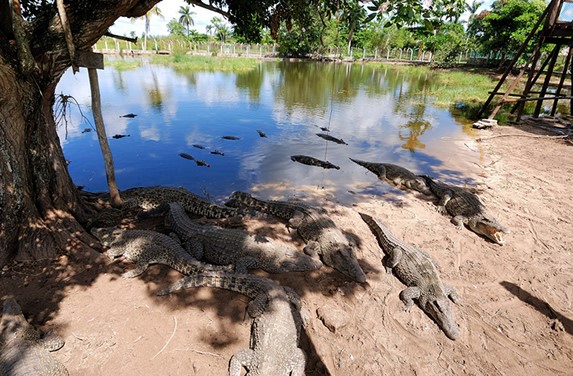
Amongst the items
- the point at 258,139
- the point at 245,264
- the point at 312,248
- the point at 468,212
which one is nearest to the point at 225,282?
the point at 245,264

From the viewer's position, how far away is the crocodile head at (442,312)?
407 centimetres

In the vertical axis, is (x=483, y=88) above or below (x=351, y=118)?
above

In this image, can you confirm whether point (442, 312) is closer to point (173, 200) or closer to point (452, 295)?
point (452, 295)

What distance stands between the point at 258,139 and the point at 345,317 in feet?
31.9

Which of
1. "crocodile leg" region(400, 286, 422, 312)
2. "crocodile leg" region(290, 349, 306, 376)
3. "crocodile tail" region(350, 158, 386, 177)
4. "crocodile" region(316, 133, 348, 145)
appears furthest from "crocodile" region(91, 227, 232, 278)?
"crocodile" region(316, 133, 348, 145)

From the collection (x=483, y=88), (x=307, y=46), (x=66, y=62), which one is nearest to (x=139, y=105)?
(x=66, y=62)

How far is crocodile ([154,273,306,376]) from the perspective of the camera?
328 cm

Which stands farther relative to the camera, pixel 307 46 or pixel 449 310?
pixel 307 46

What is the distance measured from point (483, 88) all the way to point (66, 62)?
99.6ft

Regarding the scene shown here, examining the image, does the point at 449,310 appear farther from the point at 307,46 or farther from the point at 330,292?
the point at 307,46

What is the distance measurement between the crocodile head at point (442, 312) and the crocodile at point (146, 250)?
3.00 metres

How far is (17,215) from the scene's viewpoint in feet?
14.5

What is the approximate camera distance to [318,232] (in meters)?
5.81

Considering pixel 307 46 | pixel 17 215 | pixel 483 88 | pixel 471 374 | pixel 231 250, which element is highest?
pixel 307 46
